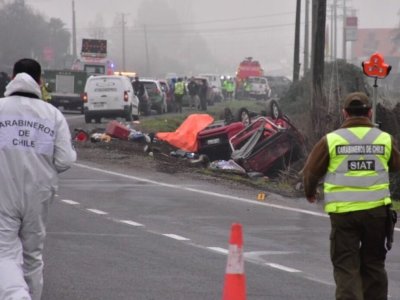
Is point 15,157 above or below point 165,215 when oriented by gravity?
above

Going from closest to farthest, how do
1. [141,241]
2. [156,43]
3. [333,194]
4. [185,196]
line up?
1. [333,194]
2. [141,241]
3. [185,196]
4. [156,43]

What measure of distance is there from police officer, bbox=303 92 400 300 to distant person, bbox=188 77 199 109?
47047 mm

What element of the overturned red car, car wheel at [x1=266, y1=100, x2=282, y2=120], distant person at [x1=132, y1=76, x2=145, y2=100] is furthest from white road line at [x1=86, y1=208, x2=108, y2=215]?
distant person at [x1=132, y1=76, x2=145, y2=100]

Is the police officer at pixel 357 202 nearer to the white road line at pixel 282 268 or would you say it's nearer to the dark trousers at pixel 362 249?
the dark trousers at pixel 362 249

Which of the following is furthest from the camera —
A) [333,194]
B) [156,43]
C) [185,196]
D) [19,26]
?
[156,43]

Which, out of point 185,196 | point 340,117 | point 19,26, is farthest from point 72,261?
point 19,26

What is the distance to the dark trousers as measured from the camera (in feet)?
27.0

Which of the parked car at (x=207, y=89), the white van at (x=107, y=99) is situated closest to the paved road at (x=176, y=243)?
the white van at (x=107, y=99)

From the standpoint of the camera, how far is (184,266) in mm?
11695

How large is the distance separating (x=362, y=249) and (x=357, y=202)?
0.35 meters

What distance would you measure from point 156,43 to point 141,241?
574 ft

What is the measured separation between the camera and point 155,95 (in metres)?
51.4

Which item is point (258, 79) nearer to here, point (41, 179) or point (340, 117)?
point (340, 117)

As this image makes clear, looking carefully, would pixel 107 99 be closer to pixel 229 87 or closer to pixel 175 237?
pixel 175 237
